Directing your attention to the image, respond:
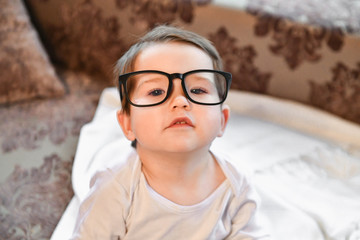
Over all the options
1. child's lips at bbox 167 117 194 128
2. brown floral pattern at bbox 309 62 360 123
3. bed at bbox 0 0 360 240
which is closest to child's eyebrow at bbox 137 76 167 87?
child's lips at bbox 167 117 194 128

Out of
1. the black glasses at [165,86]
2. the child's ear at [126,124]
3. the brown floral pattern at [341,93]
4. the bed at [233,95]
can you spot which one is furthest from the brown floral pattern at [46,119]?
the brown floral pattern at [341,93]

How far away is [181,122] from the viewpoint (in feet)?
3.17

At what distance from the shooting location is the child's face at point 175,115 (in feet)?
3.14

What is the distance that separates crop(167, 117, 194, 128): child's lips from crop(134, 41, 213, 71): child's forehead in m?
0.15

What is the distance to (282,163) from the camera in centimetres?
158

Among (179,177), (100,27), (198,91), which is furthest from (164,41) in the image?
(100,27)

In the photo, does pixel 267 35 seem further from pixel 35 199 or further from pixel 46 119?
pixel 35 199

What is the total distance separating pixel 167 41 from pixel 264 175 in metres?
0.73

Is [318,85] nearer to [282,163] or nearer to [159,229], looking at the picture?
[282,163]

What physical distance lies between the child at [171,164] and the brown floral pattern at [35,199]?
0.98 feet

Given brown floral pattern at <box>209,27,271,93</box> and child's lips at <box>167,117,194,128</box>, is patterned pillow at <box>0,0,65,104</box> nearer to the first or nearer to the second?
brown floral pattern at <box>209,27,271,93</box>

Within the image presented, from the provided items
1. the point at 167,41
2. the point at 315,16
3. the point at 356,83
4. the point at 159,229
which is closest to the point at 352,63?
the point at 356,83

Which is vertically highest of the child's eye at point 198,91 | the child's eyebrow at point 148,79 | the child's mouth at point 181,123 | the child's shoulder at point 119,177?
the child's eyebrow at point 148,79

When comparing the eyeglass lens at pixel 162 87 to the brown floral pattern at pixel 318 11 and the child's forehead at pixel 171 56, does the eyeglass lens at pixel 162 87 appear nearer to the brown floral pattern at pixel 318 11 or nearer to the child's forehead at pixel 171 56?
the child's forehead at pixel 171 56
